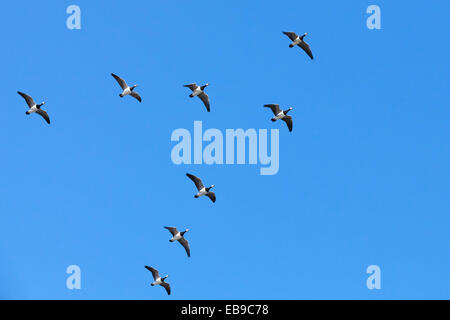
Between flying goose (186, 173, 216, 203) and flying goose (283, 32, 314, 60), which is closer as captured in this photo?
flying goose (186, 173, 216, 203)

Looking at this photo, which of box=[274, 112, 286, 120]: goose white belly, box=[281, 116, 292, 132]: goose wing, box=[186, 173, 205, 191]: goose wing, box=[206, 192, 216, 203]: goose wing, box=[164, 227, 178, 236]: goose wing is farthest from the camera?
box=[281, 116, 292, 132]: goose wing

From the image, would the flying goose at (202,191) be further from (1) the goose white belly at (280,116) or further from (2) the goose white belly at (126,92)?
(2) the goose white belly at (126,92)

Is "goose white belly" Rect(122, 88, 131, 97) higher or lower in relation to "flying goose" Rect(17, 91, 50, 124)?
higher

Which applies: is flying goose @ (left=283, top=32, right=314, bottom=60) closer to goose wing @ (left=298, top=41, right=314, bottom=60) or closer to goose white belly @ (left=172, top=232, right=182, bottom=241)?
goose wing @ (left=298, top=41, right=314, bottom=60)

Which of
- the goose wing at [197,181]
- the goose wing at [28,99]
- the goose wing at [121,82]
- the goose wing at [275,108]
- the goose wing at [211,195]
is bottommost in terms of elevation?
the goose wing at [211,195]

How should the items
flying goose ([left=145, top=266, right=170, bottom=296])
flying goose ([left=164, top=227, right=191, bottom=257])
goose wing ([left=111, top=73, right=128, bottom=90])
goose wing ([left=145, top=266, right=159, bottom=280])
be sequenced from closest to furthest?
1. goose wing ([left=145, top=266, right=159, bottom=280])
2. flying goose ([left=145, top=266, right=170, bottom=296])
3. flying goose ([left=164, top=227, right=191, bottom=257])
4. goose wing ([left=111, top=73, right=128, bottom=90])

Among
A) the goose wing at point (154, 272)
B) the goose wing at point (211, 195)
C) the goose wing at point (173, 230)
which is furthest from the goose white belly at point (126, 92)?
the goose wing at point (154, 272)

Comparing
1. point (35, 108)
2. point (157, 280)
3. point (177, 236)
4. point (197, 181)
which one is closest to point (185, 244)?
point (177, 236)

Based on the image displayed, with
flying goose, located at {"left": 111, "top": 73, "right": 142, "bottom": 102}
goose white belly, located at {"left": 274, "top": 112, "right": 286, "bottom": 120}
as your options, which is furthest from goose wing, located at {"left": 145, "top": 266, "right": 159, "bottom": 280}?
goose white belly, located at {"left": 274, "top": 112, "right": 286, "bottom": 120}

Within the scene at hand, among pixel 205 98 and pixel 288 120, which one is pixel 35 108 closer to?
pixel 205 98

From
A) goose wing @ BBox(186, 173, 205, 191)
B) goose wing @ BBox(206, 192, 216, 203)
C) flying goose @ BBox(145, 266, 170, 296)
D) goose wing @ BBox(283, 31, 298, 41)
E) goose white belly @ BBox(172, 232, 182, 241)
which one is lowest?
flying goose @ BBox(145, 266, 170, 296)
